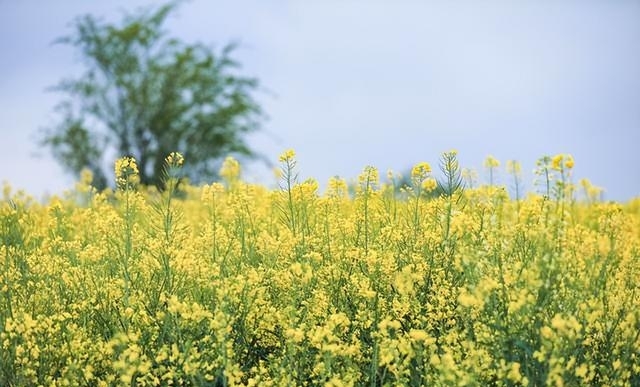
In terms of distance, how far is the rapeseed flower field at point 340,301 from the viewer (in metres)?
4.81

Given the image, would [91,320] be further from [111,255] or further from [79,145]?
[79,145]

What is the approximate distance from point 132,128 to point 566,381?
87.5ft

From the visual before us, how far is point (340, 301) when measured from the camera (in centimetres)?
589

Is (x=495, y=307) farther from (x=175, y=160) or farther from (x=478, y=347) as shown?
(x=175, y=160)

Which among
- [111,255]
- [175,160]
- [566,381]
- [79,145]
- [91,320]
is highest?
[79,145]

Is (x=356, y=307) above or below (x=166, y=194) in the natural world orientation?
below

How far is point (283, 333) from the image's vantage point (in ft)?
17.9

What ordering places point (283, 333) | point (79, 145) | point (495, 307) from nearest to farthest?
1. point (495, 307)
2. point (283, 333)
3. point (79, 145)

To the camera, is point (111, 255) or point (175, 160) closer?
point (175, 160)

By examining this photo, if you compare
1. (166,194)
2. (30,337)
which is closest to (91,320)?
(30,337)

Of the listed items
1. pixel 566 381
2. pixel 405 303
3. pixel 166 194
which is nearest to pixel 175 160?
pixel 166 194

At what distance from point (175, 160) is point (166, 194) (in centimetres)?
39

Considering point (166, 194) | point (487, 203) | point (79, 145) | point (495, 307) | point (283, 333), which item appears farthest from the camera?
point (79, 145)

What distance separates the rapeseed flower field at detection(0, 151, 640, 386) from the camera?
4812 mm
